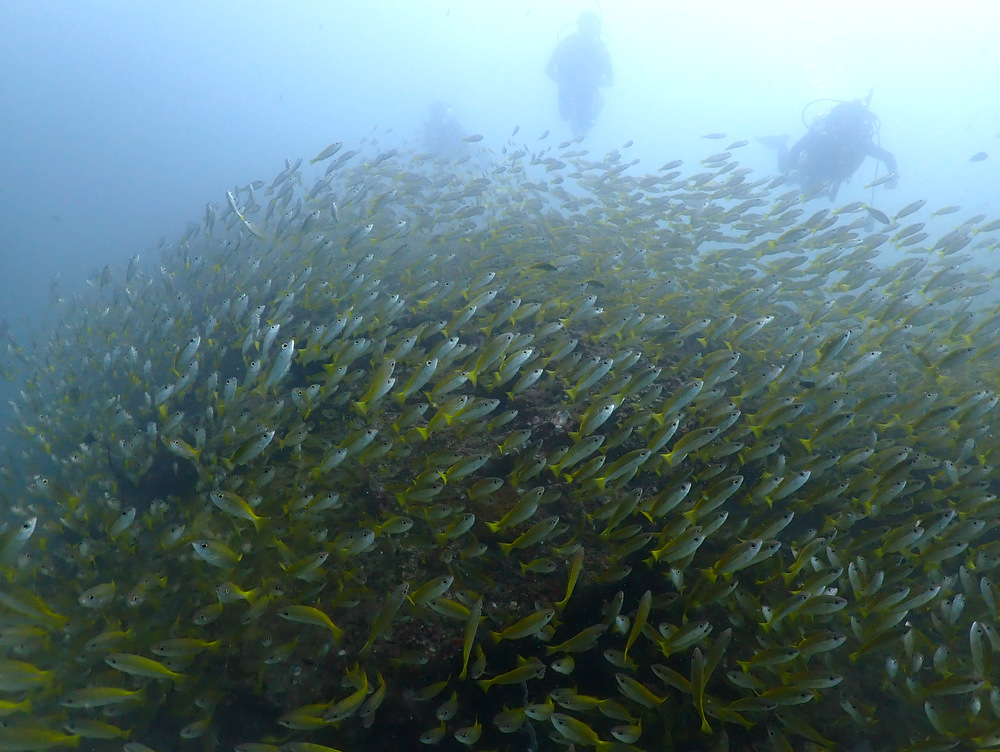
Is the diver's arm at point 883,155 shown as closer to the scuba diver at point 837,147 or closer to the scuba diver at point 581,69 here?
the scuba diver at point 837,147

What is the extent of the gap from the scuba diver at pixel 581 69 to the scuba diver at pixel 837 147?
11.5m

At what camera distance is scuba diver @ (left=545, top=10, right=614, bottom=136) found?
23156 mm

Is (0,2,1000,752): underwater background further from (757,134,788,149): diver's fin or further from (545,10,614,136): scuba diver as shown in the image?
(545,10,614,136): scuba diver

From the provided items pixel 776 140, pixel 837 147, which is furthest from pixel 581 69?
pixel 837 147

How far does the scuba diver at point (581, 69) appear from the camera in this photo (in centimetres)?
2316

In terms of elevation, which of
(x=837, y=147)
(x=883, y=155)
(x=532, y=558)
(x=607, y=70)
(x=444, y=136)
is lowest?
(x=532, y=558)

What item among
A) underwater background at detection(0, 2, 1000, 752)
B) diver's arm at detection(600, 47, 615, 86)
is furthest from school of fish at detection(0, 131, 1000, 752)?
diver's arm at detection(600, 47, 615, 86)

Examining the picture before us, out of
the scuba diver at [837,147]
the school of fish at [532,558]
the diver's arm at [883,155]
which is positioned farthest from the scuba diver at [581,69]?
the school of fish at [532,558]

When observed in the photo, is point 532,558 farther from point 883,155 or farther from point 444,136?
point 444,136

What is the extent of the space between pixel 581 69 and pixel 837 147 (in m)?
13.5

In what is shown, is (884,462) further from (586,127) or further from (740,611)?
(586,127)

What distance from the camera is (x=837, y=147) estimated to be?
16.4 metres

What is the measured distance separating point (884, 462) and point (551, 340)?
412 cm

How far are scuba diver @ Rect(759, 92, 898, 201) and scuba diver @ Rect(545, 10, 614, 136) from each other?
37.6 feet
